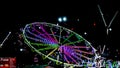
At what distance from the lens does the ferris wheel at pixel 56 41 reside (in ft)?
63.2

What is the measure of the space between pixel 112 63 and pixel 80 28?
13424mm

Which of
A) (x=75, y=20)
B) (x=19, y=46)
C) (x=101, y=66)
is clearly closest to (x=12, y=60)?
(x=19, y=46)

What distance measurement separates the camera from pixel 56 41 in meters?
20.0

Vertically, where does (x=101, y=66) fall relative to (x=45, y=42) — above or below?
below

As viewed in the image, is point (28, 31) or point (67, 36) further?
point (67, 36)

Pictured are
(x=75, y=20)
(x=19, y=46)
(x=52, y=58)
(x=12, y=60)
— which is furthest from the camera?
(x=75, y=20)

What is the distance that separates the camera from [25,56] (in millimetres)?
29375

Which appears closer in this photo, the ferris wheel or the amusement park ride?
the amusement park ride

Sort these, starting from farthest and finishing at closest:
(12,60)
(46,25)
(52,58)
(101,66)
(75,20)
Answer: (75,20)
(12,60)
(46,25)
(52,58)
(101,66)

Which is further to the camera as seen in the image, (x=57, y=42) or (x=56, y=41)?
(x=56, y=41)

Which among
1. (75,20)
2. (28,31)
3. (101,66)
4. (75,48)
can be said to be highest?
(75,20)

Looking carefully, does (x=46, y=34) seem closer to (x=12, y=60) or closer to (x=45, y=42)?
(x=45, y=42)

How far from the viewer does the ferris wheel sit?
19.2m

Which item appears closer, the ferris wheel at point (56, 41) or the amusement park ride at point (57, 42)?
the amusement park ride at point (57, 42)
